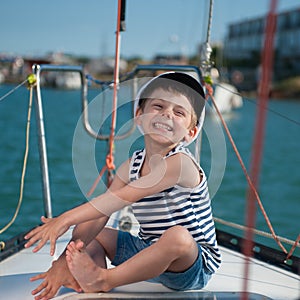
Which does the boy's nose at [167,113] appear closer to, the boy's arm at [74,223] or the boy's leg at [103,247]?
the boy's arm at [74,223]

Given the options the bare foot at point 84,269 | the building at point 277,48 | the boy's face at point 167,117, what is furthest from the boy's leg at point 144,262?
the building at point 277,48

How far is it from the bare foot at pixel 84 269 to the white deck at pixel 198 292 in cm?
2

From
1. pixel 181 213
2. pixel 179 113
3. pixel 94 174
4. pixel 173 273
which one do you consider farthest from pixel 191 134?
pixel 94 174

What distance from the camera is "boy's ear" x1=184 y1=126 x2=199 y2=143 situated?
1.53 metres

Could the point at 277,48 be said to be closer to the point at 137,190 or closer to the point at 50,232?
the point at 137,190

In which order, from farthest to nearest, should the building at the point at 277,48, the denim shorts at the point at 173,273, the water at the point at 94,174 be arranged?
the building at the point at 277,48 → the water at the point at 94,174 → the denim shorts at the point at 173,273

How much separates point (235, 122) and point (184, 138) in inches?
649

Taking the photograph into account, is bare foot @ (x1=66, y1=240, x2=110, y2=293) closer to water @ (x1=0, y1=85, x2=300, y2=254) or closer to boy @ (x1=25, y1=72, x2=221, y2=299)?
boy @ (x1=25, y1=72, x2=221, y2=299)

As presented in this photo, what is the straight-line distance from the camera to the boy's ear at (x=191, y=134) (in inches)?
60.1

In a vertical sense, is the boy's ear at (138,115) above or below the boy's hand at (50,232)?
above

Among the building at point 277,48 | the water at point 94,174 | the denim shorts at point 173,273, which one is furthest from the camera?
the building at point 277,48

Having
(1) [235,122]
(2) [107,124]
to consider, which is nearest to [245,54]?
(1) [235,122]

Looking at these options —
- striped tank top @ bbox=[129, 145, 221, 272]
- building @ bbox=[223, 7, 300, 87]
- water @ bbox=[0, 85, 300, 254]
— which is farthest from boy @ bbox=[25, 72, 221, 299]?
building @ bbox=[223, 7, 300, 87]

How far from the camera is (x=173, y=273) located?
1.46 m
